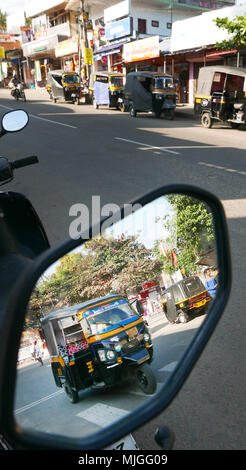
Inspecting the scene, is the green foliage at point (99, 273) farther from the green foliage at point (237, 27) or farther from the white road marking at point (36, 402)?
the green foliage at point (237, 27)

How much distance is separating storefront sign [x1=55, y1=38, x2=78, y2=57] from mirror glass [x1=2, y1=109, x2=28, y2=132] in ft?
128

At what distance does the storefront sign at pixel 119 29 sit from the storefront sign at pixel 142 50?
234cm

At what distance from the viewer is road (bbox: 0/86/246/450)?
7.23ft

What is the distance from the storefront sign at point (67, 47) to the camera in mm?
37400

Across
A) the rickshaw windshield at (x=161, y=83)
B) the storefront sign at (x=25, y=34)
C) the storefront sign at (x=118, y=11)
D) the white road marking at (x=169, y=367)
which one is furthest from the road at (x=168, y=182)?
the storefront sign at (x=25, y=34)

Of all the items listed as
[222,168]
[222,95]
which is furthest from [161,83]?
[222,168]

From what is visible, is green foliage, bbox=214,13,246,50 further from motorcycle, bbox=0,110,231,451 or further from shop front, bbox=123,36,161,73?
motorcycle, bbox=0,110,231,451

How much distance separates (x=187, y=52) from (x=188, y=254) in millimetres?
23263

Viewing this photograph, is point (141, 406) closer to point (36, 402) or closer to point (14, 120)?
point (36, 402)

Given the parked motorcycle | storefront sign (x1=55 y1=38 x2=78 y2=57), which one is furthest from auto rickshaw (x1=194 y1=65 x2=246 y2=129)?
storefront sign (x1=55 y1=38 x2=78 y2=57)
